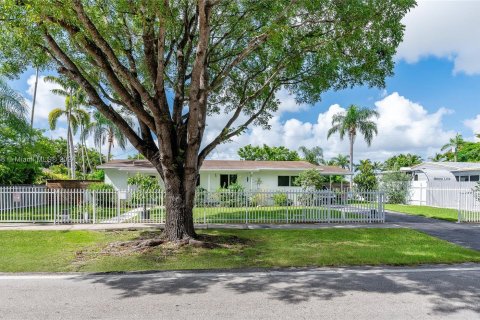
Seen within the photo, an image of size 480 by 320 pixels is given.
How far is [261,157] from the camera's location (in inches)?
1710

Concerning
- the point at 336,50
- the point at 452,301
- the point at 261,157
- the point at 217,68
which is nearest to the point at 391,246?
the point at 452,301

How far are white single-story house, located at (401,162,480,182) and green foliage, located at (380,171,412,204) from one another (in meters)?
1.54

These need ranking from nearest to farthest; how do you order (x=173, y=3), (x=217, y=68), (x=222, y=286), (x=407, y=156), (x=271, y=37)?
(x=222, y=286) → (x=271, y=37) → (x=173, y=3) → (x=217, y=68) → (x=407, y=156)

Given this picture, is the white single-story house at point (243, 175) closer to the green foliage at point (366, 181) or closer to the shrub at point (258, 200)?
A: the green foliage at point (366, 181)

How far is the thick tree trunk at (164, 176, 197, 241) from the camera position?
34.8 feet

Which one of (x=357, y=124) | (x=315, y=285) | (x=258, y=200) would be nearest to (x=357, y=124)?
(x=357, y=124)

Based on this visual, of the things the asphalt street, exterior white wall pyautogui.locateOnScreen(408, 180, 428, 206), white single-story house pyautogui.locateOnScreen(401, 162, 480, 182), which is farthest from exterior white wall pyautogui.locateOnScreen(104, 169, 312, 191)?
the asphalt street

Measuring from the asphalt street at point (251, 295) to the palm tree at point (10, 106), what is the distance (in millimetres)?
17037

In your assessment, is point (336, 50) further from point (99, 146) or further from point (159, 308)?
point (99, 146)

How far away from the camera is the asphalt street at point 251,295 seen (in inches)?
208

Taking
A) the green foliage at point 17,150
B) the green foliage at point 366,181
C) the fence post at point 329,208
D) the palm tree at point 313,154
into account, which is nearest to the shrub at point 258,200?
the fence post at point 329,208

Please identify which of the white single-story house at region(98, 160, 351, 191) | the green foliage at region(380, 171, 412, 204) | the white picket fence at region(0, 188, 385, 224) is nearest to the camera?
the white picket fence at region(0, 188, 385, 224)

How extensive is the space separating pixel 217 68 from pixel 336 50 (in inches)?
185

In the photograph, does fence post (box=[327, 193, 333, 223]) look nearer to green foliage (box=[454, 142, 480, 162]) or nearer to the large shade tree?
the large shade tree
